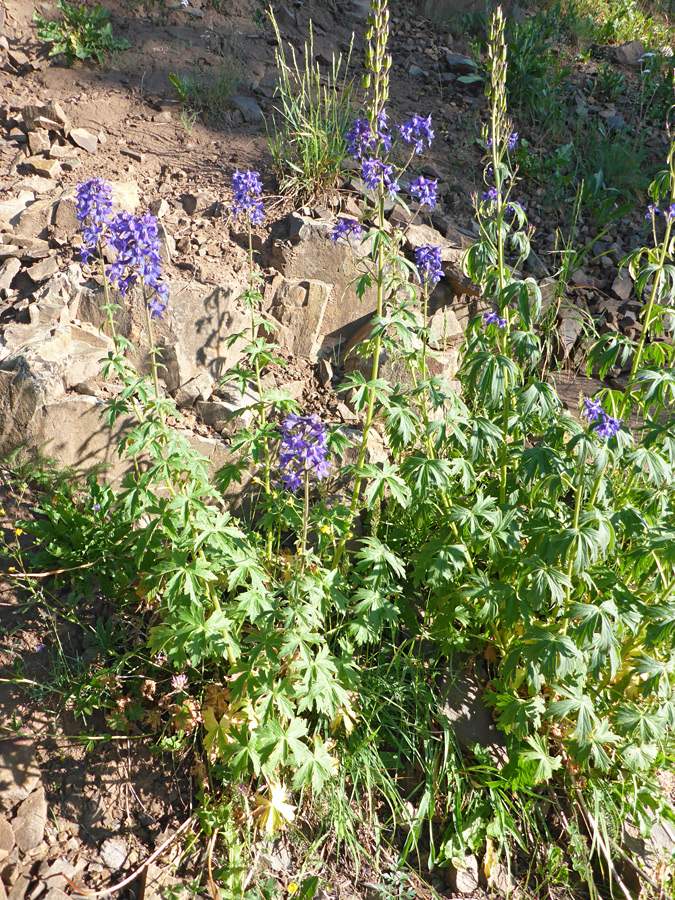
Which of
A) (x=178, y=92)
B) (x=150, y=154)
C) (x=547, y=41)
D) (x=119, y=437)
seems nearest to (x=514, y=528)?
(x=119, y=437)

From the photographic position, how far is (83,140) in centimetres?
547

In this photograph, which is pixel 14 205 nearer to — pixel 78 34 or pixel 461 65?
pixel 78 34

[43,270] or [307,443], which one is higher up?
[307,443]

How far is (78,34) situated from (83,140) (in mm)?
1545

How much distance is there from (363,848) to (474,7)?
8.74 meters

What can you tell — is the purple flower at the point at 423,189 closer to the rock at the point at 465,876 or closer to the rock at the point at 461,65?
the rock at the point at 465,876

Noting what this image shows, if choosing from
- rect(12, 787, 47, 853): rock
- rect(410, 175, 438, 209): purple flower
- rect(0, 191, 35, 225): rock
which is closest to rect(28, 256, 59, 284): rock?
rect(0, 191, 35, 225): rock

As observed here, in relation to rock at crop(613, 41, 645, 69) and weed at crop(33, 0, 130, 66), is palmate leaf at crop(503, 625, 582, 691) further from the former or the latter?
rock at crop(613, 41, 645, 69)

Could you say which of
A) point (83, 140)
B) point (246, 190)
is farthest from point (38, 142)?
point (246, 190)

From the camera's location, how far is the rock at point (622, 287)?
576 centimetres

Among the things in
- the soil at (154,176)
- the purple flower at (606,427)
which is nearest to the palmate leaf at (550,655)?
the purple flower at (606,427)

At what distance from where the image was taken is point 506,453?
3.41 metres

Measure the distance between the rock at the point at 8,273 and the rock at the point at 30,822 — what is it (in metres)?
3.31

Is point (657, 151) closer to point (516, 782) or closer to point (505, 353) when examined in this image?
point (505, 353)
